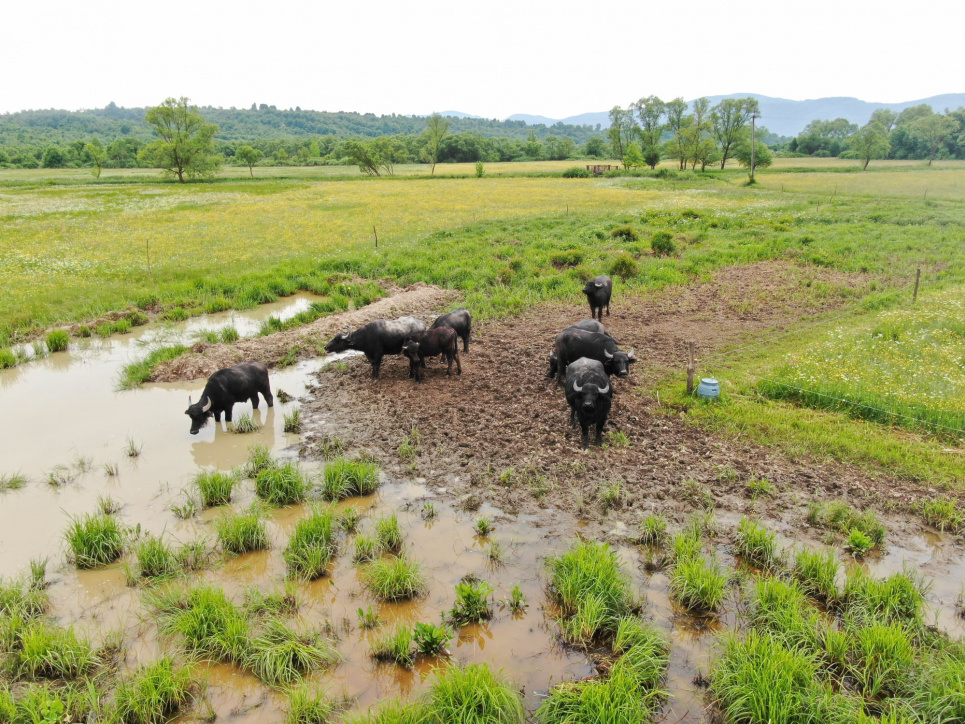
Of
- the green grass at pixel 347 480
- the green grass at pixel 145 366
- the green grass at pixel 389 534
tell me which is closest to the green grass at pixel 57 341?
the green grass at pixel 145 366

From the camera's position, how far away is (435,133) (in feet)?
301

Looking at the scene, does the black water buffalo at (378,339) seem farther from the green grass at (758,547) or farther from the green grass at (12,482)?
the green grass at (758,547)

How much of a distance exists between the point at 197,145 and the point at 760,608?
7561 centimetres

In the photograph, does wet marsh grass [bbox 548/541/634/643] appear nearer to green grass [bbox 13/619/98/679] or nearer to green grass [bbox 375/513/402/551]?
green grass [bbox 375/513/402/551]

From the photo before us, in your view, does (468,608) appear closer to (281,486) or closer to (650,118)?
(281,486)

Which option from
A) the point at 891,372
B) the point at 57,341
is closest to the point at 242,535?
the point at 57,341

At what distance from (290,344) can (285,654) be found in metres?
9.58

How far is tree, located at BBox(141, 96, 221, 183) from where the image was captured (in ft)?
212

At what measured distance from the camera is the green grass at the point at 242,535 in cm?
650

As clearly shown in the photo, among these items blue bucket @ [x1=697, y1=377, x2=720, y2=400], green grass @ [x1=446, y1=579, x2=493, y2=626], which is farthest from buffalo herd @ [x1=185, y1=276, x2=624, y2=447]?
green grass @ [x1=446, y1=579, x2=493, y2=626]

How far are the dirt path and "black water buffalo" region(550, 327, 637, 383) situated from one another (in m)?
0.61

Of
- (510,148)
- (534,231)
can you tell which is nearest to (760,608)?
(534,231)

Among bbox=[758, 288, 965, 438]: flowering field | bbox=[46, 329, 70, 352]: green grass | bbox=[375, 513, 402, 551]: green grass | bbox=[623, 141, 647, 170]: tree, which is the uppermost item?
bbox=[623, 141, 647, 170]: tree

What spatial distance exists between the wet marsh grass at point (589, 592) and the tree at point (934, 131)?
8781cm
